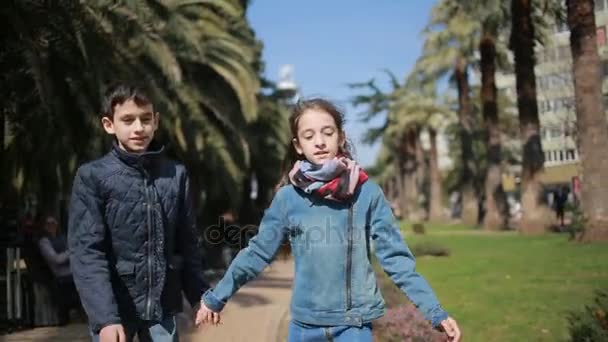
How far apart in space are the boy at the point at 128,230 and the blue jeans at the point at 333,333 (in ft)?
1.85

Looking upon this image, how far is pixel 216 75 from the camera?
1773 cm

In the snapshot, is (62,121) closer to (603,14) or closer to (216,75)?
(216,75)

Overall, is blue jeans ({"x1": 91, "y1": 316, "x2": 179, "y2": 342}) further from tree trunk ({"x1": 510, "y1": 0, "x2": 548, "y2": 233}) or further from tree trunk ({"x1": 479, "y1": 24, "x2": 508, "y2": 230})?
tree trunk ({"x1": 479, "y1": 24, "x2": 508, "y2": 230})

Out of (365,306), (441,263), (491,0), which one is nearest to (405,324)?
(365,306)

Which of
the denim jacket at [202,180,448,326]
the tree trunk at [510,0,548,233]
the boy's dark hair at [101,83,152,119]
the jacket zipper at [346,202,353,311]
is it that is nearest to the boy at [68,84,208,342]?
the boy's dark hair at [101,83,152,119]

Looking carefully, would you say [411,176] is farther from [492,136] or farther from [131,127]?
[131,127]

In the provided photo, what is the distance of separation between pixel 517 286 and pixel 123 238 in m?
8.33

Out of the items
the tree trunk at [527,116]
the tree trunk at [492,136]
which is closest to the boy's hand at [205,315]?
the tree trunk at [527,116]

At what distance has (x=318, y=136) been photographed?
10.7 feet

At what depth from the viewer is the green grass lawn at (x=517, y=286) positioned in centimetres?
754

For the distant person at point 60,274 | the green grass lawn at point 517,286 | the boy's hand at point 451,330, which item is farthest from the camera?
the distant person at point 60,274

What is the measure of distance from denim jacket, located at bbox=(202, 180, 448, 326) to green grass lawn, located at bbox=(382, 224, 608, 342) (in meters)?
4.16

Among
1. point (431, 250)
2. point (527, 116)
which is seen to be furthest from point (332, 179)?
point (527, 116)

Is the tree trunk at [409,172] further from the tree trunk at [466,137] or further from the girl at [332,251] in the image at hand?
the girl at [332,251]
